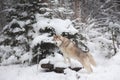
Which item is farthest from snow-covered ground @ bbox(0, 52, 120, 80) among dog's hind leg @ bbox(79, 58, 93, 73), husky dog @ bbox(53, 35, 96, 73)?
husky dog @ bbox(53, 35, 96, 73)

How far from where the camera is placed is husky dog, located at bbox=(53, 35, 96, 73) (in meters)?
8.80

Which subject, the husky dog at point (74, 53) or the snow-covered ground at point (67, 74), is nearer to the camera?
the snow-covered ground at point (67, 74)

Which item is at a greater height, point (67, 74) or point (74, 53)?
point (74, 53)

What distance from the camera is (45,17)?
35.3 feet

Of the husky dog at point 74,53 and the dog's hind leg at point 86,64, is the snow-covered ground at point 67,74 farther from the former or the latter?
the husky dog at point 74,53

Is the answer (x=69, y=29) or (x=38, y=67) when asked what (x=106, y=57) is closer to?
(x=69, y=29)

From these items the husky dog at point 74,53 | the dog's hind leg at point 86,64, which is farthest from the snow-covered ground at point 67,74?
the husky dog at point 74,53

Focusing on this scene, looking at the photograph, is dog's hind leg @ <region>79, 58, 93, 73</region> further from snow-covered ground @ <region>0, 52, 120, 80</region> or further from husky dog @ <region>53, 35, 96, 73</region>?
snow-covered ground @ <region>0, 52, 120, 80</region>

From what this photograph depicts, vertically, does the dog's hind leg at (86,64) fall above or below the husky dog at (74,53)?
below

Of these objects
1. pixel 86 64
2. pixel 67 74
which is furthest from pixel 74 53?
pixel 67 74

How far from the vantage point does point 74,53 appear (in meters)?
8.93

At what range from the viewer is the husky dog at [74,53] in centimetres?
880

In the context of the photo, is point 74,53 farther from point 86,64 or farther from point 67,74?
point 67,74

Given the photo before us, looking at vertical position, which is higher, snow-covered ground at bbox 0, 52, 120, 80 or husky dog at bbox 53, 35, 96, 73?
husky dog at bbox 53, 35, 96, 73
